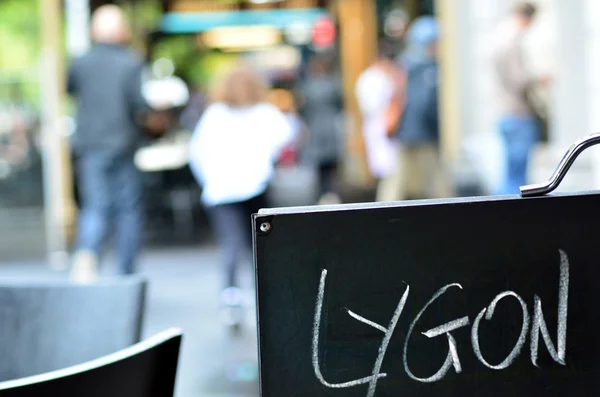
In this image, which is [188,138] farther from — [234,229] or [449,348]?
[449,348]

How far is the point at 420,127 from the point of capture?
881 centimetres

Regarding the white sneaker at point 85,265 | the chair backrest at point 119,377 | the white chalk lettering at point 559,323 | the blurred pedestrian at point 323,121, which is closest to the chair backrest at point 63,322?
the chair backrest at point 119,377

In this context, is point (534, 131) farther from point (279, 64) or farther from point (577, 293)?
point (279, 64)

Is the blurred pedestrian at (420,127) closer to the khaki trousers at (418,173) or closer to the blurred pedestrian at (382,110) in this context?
the khaki trousers at (418,173)

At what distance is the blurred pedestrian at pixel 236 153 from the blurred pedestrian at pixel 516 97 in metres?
1.55

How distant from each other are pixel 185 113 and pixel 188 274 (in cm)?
450

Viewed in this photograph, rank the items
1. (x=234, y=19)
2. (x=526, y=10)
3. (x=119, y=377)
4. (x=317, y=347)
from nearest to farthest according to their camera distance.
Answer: (x=317, y=347)
(x=119, y=377)
(x=526, y=10)
(x=234, y=19)

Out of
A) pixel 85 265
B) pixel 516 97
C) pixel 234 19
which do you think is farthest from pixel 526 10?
pixel 234 19

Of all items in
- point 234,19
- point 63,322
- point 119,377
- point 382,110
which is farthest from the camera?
point 234,19

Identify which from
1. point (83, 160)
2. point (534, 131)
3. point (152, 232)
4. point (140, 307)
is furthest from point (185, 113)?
point (140, 307)

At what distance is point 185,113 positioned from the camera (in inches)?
493

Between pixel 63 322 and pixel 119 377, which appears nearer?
pixel 119 377

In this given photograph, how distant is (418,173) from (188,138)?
337 centimetres

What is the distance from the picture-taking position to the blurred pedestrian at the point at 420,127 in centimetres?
866
